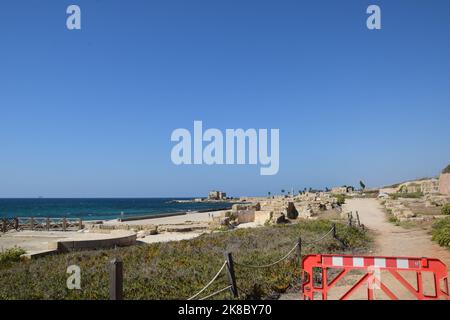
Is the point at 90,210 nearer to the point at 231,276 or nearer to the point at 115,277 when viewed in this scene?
the point at 231,276

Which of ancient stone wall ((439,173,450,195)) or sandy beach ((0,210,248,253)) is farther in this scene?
ancient stone wall ((439,173,450,195))

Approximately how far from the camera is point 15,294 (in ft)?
24.6

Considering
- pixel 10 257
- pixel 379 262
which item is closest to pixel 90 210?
pixel 10 257

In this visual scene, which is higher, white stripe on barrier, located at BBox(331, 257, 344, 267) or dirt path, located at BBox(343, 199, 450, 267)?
white stripe on barrier, located at BBox(331, 257, 344, 267)

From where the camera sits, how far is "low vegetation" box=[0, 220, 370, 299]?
7703 mm

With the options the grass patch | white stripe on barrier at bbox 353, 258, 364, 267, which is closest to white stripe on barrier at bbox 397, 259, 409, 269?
white stripe on barrier at bbox 353, 258, 364, 267

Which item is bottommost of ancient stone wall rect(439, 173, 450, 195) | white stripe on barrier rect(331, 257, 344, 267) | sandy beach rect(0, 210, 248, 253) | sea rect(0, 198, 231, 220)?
sea rect(0, 198, 231, 220)

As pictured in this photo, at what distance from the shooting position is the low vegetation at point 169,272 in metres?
7.70

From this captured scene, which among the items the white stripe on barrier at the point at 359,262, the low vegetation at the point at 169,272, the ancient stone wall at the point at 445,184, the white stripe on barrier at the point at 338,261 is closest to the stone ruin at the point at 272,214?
the low vegetation at the point at 169,272

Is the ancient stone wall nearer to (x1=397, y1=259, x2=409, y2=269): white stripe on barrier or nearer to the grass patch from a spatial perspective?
(x1=397, y1=259, x2=409, y2=269): white stripe on barrier

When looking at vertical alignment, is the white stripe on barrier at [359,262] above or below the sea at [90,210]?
above

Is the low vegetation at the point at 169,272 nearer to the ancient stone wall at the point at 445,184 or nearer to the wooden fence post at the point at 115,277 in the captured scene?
the wooden fence post at the point at 115,277

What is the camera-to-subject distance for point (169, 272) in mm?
9148

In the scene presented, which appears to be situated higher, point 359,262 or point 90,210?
point 359,262
